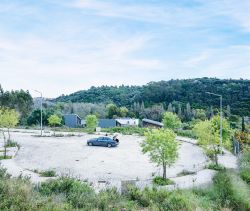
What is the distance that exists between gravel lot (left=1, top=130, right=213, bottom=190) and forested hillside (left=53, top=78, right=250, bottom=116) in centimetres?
4436

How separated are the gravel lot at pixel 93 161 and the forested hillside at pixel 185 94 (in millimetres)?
44361

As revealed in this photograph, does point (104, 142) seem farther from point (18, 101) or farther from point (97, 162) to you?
point (18, 101)

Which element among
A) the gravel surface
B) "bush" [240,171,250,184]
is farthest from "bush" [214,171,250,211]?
the gravel surface

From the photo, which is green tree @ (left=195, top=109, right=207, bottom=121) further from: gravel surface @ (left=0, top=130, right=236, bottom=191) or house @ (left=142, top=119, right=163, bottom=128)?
gravel surface @ (left=0, top=130, right=236, bottom=191)

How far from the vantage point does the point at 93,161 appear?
102 ft

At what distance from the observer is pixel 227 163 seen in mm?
29250

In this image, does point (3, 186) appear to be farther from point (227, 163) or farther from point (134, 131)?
point (134, 131)

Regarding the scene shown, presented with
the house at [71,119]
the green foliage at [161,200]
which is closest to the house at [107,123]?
the house at [71,119]

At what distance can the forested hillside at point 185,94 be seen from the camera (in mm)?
84375

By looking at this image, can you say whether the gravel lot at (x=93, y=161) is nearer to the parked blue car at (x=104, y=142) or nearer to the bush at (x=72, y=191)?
the parked blue car at (x=104, y=142)

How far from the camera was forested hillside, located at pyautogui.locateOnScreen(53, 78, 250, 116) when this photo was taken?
8438cm

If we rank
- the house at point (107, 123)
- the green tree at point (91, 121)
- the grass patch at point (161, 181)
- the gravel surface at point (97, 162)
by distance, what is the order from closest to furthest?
1. the grass patch at point (161, 181)
2. the gravel surface at point (97, 162)
3. the green tree at point (91, 121)
4. the house at point (107, 123)

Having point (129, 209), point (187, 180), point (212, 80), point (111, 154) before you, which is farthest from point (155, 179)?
point (212, 80)

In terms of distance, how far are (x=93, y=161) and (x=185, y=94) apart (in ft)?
235
